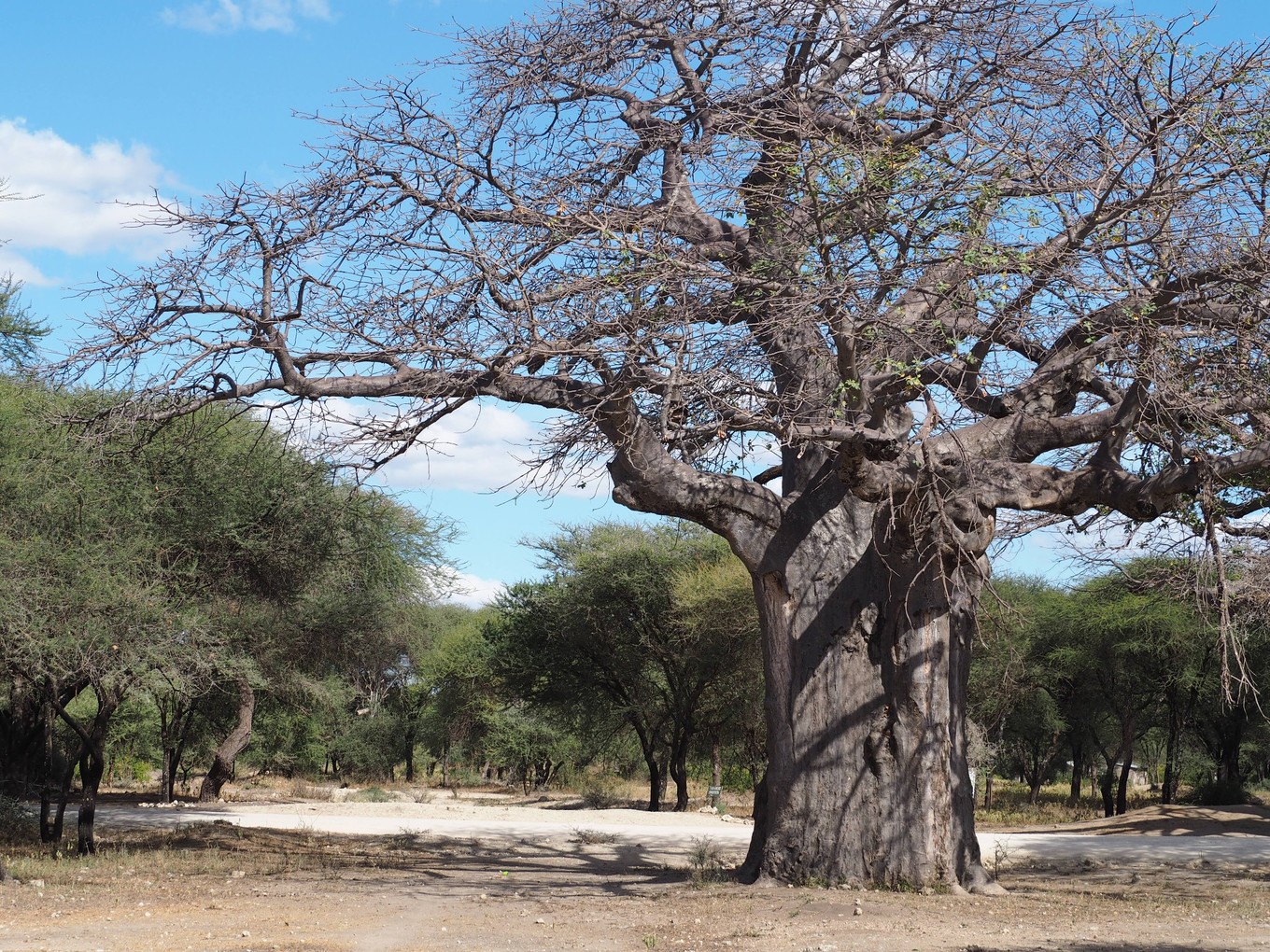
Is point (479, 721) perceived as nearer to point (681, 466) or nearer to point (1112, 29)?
point (681, 466)

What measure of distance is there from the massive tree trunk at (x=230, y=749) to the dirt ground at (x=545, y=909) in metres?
9.23

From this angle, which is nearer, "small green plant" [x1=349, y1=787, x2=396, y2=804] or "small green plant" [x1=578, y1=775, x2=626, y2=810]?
"small green plant" [x1=349, y1=787, x2=396, y2=804]

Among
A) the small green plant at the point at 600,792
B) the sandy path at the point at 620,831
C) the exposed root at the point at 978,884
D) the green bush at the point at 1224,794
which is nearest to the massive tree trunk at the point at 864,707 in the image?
the exposed root at the point at 978,884

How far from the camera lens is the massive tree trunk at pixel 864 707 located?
10555 millimetres

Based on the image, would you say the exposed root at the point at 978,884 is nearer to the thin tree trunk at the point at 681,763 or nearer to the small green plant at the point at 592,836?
the small green plant at the point at 592,836

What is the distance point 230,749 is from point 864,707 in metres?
17.9

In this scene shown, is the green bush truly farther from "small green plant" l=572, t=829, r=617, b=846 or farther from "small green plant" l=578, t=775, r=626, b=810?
"small green plant" l=572, t=829, r=617, b=846

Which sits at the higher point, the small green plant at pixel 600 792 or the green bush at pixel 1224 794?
the green bush at pixel 1224 794

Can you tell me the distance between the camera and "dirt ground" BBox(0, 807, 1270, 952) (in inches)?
320

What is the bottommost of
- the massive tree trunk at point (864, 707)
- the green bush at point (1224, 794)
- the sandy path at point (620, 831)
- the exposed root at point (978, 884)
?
the sandy path at point (620, 831)

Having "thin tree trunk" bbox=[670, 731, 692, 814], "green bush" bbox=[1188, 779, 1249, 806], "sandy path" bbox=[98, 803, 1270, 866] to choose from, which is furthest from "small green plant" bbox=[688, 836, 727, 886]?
"green bush" bbox=[1188, 779, 1249, 806]

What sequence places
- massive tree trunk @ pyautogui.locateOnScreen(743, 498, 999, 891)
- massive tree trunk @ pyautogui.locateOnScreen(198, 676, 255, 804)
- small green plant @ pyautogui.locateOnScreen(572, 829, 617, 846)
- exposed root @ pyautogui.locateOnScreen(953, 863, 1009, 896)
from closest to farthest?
massive tree trunk @ pyautogui.locateOnScreen(743, 498, 999, 891) < exposed root @ pyautogui.locateOnScreen(953, 863, 1009, 896) < small green plant @ pyautogui.locateOnScreen(572, 829, 617, 846) < massive tree trunk @ pyautogui.locateOnScreen(198, 676, 255, 804)

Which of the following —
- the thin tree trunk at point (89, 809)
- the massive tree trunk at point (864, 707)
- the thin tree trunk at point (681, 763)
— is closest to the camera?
the massive tree trunk at point (864, 707)

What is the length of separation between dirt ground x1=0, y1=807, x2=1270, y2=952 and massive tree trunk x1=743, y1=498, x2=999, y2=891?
19.2 inches
